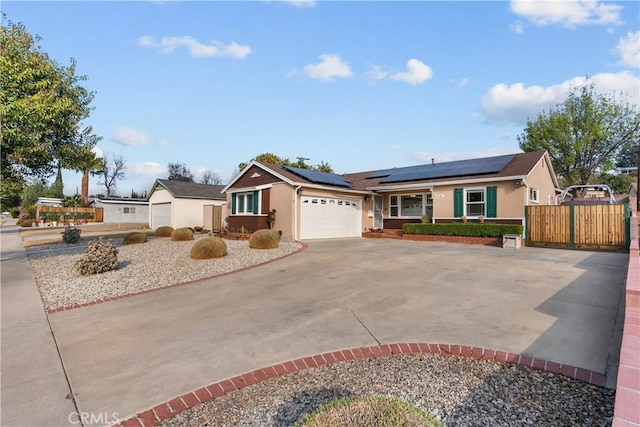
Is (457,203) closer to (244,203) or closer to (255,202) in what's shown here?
(255,202)

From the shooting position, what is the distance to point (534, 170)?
15.9 metres

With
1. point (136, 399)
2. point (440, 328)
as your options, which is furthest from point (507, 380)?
point (136, 399)

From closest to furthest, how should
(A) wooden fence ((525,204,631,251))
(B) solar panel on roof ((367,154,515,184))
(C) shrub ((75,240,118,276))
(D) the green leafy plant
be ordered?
(D) the green leafy plant < (C) shrub ((75,240,118,276)) < (A) wooden fence ((525,204,631,251)) < (B) solar panel on roof ((367,154,515,184))

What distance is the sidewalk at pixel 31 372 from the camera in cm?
277

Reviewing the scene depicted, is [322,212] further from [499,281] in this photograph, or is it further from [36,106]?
[36,106]

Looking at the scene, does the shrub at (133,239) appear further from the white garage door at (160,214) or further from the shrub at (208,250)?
the white garage door at (160,214)

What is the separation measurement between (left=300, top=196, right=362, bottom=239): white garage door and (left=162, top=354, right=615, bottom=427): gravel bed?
42.3 ft

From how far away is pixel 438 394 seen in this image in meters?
2.97

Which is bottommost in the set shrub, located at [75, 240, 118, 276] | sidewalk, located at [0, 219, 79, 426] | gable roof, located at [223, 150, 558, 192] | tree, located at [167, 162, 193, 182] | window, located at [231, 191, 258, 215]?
sidewalk, located at [0, 219, 79, 426]

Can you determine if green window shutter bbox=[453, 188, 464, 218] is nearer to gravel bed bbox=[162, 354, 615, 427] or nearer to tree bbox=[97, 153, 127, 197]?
gravel bed bbox=[162, 354, 615, 427]

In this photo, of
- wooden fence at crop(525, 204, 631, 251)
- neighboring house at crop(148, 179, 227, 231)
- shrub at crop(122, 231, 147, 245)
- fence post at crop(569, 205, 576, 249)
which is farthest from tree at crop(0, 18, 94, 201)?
fence post at crop(569, 205, 576, 249)

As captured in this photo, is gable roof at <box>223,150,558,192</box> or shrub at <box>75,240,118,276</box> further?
Answer: gable roof at <box>223,150,558,192</box>

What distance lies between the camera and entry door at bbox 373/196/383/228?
2030cm

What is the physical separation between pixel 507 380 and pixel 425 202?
53.2 feet
